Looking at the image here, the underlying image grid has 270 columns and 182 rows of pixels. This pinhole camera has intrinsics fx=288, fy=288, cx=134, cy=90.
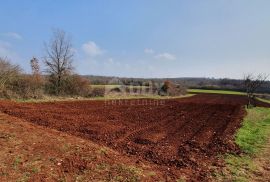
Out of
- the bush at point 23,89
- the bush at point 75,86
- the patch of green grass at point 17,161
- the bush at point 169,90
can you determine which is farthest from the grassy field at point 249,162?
the bush at point 169,90

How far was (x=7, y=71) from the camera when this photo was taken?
2581 centimetres

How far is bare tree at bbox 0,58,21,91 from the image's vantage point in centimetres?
2515

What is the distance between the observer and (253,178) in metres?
7.49

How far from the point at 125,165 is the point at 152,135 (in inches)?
173

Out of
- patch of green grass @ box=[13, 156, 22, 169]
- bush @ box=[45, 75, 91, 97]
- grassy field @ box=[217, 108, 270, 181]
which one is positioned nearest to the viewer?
patch of green grass @ box=[13, 156, 22, 169]

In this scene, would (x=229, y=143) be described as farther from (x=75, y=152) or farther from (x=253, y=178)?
(x=75, y=152)

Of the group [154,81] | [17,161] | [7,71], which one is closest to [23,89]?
[7,71]

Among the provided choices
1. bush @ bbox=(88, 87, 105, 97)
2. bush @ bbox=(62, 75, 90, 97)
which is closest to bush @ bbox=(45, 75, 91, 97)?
bush @ bbox=(62, 75, 90, 97)

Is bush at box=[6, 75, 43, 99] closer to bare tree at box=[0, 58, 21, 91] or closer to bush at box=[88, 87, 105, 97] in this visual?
bare tree at box=[0, 58, 21, 91]

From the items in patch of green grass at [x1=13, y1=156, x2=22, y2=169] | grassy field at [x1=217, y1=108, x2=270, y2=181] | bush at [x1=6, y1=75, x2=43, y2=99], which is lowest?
grassy field at [x1=217, y1=108, x2=270, y2=181]

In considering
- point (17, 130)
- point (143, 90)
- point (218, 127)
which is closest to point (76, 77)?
point (143, 90)

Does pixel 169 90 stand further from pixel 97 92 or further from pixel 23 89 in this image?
pixel 23 89

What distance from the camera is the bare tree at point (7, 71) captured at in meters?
25.2

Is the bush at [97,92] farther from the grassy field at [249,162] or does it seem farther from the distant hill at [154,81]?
the grassy field at [249,162]
